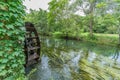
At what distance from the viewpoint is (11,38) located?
2.77 meters

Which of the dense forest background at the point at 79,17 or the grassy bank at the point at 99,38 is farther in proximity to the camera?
the dense forest background at the point at 79,17

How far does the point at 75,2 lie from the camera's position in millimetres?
22125

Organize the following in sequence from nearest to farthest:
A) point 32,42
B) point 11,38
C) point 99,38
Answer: point 11,38 → point 32,42 → point 99,38

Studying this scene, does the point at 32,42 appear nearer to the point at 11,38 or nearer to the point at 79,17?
the point at 11,38

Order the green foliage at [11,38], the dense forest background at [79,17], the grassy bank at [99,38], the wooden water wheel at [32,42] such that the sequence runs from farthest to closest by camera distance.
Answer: the dense forest background at [79,17] < the grassy bank at [99,38] < the wooden water wheel at [32,42] < the green foliage at [11,38]

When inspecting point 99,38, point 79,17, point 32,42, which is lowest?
point 99,38

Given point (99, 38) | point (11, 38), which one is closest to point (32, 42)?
point (11, 38)

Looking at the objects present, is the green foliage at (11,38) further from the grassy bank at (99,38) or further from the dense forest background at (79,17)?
the dense forest background at (79,17)

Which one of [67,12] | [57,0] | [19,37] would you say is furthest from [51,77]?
[57,0]

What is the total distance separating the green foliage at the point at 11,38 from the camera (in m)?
2.54

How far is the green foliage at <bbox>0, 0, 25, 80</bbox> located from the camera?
8.33 ft

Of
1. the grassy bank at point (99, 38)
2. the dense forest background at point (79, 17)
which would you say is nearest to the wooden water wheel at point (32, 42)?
the grassy bank at point (99, 38)

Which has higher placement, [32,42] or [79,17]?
[79,17]

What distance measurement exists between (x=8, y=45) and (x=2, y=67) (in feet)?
1.35
